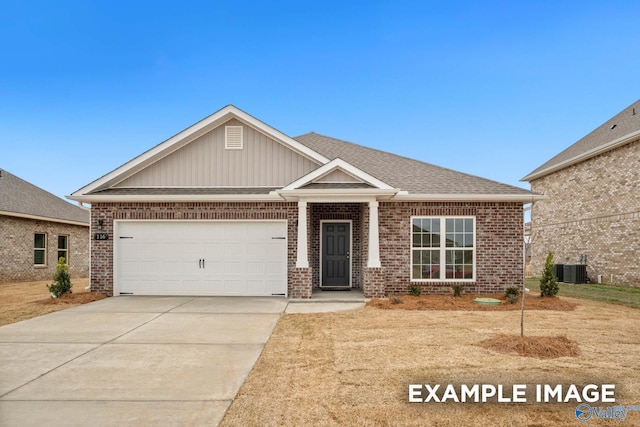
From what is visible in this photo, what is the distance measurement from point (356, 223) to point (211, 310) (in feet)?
17.9

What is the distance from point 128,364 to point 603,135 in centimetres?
2125

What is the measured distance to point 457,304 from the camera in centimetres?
1070

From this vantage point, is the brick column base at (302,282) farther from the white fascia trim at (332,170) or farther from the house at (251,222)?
the white fascia trim at (332,170)

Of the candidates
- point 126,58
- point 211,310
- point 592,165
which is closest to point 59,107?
point 126,58

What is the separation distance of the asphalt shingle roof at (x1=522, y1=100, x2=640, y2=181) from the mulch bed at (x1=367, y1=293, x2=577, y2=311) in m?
9.09

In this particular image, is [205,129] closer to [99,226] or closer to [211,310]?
[99,226]

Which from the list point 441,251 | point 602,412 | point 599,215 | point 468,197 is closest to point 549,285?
point 441,251

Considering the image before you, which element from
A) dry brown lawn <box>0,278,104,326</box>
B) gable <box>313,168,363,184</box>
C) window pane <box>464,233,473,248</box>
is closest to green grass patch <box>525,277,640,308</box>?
window pane <box>464,233,473,248</box>

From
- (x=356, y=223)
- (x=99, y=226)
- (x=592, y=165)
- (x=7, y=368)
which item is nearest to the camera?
(x=7, y=368)

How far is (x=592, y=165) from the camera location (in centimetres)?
1873

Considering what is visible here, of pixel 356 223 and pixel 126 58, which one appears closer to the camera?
pixel 356 223

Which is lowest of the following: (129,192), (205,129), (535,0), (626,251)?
(626,251)

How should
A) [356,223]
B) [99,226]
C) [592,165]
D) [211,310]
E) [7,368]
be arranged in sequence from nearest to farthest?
[7,368] < [211,310] < [99,226] < [356,223] < [592,165]

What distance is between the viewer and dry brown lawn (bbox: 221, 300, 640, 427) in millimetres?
4004
